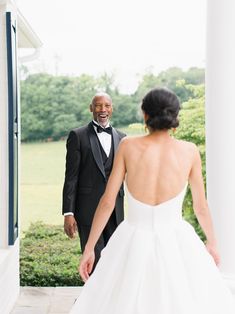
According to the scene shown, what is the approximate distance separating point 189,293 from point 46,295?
3.34 meters

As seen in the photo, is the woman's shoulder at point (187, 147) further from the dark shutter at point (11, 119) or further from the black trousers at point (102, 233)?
the dark shutter at point (11, 119)

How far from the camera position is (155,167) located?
144 inches

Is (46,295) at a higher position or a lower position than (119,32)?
lower

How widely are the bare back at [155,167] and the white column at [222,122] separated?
160 cm

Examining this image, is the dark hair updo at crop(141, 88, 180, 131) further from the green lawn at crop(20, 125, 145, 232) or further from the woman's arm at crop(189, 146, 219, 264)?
the green lawn at crop(20, 125, 145, 232)

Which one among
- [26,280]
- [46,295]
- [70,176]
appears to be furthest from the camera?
[26,280]

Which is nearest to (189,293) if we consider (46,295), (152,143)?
(152,143)

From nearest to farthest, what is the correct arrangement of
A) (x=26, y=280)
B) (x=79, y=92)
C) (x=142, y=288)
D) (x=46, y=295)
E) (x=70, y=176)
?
1. (x=142, y=288)
2. (x=70, y=176)
3. (x=46, y=295)
4. (x=26, y=280)
5. (x=79, y=92)

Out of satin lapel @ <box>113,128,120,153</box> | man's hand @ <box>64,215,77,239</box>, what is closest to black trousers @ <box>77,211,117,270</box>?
man's hand @ <box>64,215,77,239</box>

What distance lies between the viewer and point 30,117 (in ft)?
34.7

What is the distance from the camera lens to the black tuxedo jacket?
5277 mm

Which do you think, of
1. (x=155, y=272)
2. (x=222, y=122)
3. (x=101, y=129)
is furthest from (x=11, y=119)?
(x=155, y=272)

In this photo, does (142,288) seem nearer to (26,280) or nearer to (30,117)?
(26,280)

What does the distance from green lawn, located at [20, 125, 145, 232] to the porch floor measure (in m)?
3.51
